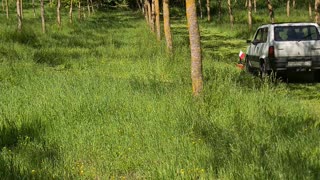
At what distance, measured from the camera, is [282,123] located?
609 cm

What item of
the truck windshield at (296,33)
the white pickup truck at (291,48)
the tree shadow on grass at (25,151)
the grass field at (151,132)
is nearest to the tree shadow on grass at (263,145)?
the grass field at (151,132)

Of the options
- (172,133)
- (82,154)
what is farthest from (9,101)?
(172,133)

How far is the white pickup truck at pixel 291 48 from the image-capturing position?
11.3m

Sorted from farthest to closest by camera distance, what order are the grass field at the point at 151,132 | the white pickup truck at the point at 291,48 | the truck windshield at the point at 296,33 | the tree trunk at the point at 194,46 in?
1. the truck windshield at the point at 296,33
2. the white pickup truck at the point at 291,48
3. the tree trunk at the point at 194,46
4. the grass field at the point at 151,132

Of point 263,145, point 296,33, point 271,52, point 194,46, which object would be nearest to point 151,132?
point 263,145

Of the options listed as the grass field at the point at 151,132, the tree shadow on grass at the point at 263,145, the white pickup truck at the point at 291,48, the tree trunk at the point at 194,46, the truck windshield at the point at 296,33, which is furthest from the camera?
the truck windshield at the point at 296,33

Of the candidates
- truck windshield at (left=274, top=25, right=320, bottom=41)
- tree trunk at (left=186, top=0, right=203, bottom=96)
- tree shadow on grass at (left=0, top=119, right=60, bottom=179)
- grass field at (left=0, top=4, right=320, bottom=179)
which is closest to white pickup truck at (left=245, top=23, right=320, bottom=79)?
truck windshield at (left=274, top=25, right=320, bottom=41)

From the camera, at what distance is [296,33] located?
11.8m

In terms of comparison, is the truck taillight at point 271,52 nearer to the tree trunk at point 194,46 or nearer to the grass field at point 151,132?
the grass field at point 151,132

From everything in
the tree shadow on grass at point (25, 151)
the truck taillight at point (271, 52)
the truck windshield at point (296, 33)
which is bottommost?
the tree shadow on grass at point (25, 151)

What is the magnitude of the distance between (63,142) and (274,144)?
285cm

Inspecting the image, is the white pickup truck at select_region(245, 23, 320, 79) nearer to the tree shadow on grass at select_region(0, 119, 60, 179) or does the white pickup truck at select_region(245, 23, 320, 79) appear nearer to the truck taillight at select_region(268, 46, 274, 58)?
the truck taillight at select_region(268, 46, 274, 58)

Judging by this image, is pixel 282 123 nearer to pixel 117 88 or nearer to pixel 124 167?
pixel 124 167

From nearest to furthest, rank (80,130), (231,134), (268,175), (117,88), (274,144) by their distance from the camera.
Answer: (268,175), (274,144), (231,134), (80,130), (117,88)
